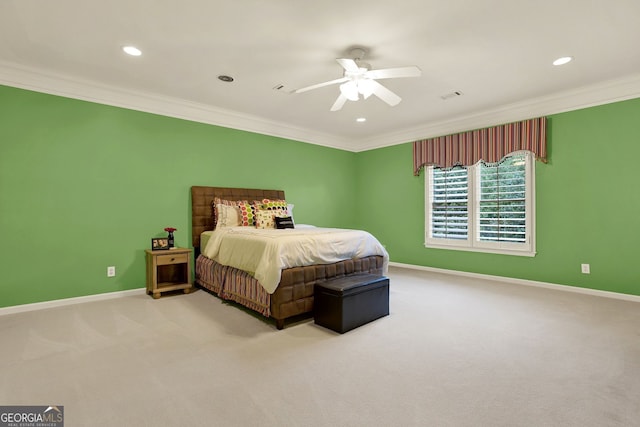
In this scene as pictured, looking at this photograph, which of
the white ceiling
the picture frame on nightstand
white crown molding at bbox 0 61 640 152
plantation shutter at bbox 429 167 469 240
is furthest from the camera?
plantation shutter at bbox 429 167 469 240

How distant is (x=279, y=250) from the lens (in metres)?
2.93

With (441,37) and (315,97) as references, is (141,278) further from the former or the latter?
(441,37)

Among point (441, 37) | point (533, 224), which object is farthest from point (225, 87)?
point (533, 224)

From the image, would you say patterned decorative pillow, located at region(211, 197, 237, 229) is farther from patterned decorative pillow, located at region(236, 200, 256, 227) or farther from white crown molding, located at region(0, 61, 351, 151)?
white crown molding, located at region(0, 61, 351, 151)

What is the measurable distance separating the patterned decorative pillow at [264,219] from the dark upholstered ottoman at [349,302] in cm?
166

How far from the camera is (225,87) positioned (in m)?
3.93

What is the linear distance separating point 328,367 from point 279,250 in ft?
3.73

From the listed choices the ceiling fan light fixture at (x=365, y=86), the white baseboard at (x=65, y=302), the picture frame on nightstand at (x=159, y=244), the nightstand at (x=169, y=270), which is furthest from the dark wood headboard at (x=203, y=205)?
the ceiling fan light fixture at (x=365, y=86)

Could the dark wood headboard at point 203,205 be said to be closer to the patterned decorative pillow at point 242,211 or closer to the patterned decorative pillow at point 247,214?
the patterned decorative pillow at point 242,211

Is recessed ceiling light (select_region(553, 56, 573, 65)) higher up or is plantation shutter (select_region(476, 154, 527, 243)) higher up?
recessed ceiling light (select_region(553, 56, 573, 65))

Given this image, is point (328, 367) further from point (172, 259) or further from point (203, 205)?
point (203, 205)

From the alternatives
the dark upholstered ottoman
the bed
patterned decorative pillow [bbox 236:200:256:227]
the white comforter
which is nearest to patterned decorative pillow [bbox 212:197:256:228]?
patterned decorative pillow [bbox 236:200:256:227]

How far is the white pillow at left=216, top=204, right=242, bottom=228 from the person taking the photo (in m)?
4.46

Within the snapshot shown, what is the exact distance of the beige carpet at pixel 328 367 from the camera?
1.69 m
